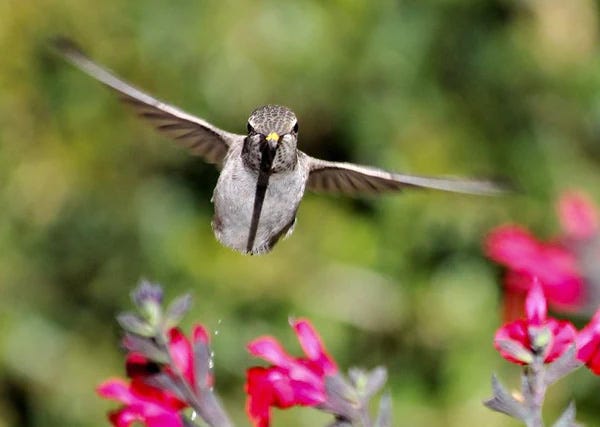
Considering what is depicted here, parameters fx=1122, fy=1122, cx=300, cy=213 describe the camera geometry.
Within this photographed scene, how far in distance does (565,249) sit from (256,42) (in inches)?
39.0

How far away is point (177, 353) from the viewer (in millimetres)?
1402

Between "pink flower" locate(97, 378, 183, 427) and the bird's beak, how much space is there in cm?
39

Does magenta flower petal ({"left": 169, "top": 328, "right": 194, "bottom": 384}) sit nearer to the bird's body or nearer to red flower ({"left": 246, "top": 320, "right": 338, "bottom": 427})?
red flower ({"left": 246, "top": 320, "right": 338, "bottom": 427})

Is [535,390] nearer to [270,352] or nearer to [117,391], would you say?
[270,352]

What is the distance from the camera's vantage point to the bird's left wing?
1.62 metres

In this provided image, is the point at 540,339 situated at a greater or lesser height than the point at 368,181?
lesser

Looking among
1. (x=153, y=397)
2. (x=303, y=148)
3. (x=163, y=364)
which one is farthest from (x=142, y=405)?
(x=303, y=148)

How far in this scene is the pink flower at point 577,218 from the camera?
2453 mm

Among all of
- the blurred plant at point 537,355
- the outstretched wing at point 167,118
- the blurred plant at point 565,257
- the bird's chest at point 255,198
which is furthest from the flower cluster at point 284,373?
the blurred plant at point 565,257

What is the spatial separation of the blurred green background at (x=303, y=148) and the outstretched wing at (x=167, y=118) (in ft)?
3.07

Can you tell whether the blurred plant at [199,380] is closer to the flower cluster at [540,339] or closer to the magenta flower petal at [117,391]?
the magenta flower petal at [117,391]

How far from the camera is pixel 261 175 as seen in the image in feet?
5.67

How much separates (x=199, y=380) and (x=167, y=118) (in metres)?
0.74

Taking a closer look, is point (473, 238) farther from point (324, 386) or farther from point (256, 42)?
point (324, 386)
